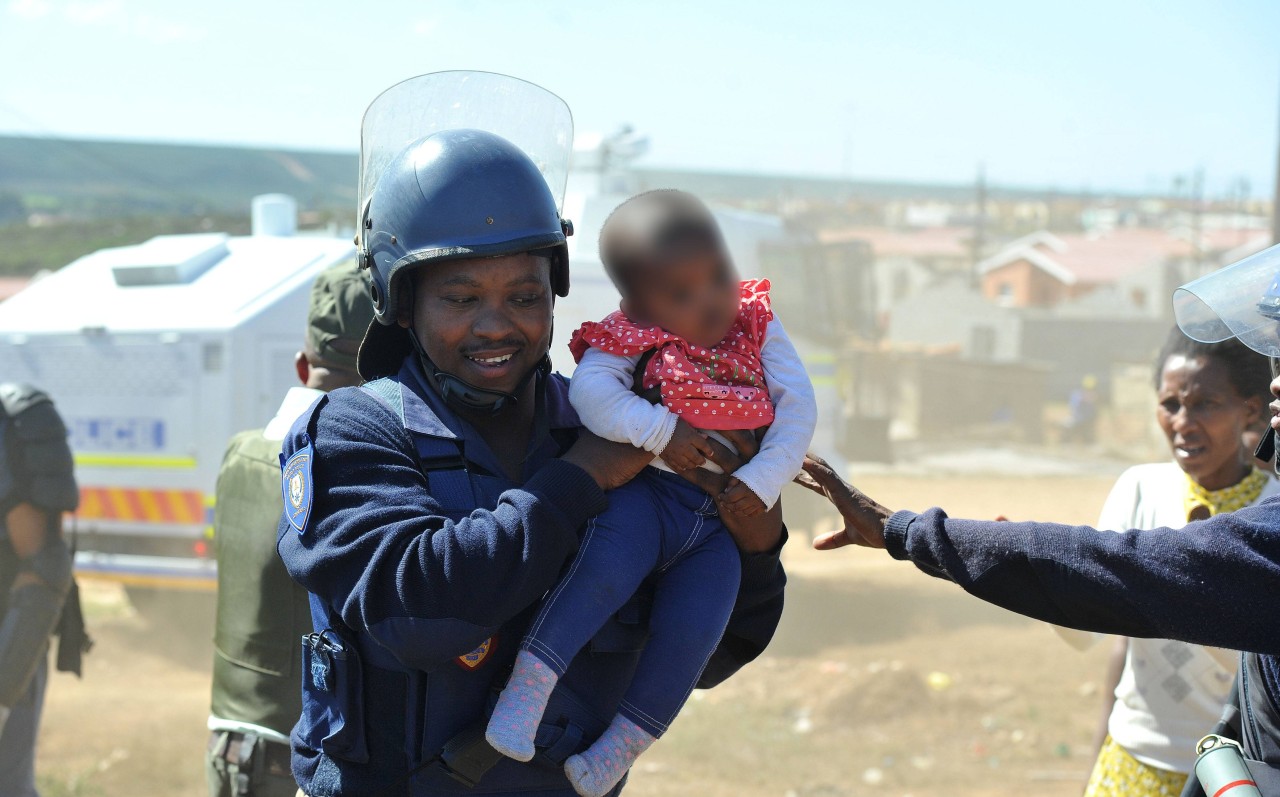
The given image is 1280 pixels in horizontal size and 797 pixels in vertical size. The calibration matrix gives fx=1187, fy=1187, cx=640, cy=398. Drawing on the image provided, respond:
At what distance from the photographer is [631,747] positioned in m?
1.99

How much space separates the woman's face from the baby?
1.68 meters

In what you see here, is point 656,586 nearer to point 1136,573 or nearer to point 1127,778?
point 1136,573

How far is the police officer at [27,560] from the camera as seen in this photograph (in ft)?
13.2

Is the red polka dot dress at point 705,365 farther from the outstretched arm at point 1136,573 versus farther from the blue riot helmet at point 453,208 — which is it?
the outstretched arm at point 1136,573

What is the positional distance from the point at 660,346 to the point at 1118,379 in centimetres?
2541

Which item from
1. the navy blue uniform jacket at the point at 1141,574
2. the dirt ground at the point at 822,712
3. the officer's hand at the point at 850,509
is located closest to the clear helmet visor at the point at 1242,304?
the navy blue uniform jacket at the point at 1141,574

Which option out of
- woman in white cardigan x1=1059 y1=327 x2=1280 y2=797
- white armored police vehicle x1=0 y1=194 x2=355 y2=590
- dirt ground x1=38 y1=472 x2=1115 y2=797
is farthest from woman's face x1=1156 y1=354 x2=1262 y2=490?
white armored police vehicle x1=0 y1=194 x2=355 y2=590

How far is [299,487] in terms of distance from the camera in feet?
6.10

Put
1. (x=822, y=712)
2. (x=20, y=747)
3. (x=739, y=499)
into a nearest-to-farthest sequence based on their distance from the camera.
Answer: (x=739, y=499)
(x=20, y=747)
(x=822, y=712)

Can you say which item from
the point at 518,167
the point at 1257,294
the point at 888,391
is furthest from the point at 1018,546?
the point at 888,391

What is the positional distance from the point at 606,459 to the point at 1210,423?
2.13 meters

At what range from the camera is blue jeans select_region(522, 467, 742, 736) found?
76.5 inches

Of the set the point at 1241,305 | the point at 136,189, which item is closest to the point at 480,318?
the point at 1241,305

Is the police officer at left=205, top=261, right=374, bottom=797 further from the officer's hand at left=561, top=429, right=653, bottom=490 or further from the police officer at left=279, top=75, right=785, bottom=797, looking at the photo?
the officer's hand at left=561, top=429, right=653, bottom=490
